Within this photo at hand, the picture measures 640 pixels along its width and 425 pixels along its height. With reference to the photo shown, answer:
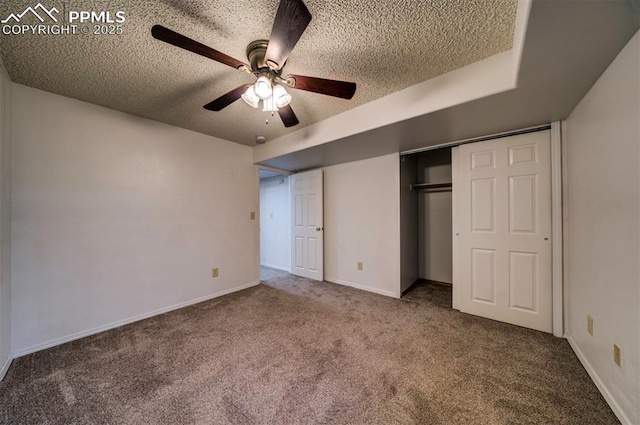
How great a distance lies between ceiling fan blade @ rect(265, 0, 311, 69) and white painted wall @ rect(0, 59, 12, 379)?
2.02 metres

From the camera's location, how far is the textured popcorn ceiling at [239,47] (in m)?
1.19

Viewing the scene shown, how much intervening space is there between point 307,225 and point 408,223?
1615 millimetres

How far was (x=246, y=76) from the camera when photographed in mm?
1754

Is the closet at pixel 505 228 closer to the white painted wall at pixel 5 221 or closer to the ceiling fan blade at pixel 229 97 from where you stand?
the ceiling fan blade at pixel 229 97

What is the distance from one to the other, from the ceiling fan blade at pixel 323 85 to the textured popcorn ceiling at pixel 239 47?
0.23 m

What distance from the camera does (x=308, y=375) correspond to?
1.54 m

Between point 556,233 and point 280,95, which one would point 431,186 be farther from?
point 280,95

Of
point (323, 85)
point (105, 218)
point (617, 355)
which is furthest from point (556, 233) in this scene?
point (105, 218)

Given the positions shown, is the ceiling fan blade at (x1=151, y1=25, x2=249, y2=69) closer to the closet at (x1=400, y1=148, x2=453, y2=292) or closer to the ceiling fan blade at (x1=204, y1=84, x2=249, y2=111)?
the ceiling fan blade at (x1=204, y1=84, x2=249, y2=111)

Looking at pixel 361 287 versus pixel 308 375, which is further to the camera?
pixel 361 287

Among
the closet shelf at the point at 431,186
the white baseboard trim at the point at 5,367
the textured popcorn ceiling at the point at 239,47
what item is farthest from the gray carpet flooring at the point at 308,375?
the textured popcorn ceiling at the point at 239,47

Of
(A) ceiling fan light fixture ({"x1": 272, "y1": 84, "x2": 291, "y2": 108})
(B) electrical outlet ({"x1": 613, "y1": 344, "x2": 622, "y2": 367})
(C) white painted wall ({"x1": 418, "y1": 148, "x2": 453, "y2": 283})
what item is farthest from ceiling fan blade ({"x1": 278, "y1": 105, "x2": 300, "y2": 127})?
(C) white painted wall ({"x1": 418, "y1": 148, "x2": 453, "y2": 283})

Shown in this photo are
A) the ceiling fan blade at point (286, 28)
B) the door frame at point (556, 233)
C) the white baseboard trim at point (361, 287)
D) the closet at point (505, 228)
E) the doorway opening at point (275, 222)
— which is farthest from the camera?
the doorway opening at point (275, 222)

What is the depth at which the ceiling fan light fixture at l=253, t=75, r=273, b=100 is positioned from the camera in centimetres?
140
